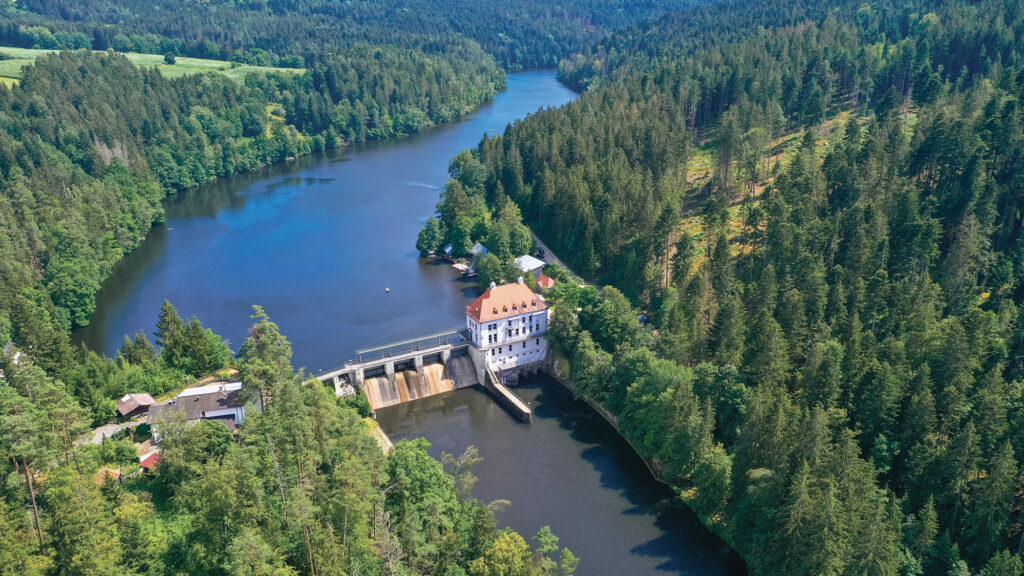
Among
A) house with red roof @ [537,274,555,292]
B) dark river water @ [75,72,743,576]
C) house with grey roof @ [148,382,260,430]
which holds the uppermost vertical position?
house with grey roof @ [148,382,260,430]

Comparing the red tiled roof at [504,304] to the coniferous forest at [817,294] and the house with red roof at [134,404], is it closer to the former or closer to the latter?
the coniferous forest at [817,294]

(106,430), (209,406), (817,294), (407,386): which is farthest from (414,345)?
(817,294)

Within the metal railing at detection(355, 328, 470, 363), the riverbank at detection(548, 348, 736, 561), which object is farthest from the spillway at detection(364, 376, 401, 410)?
the riverbank at detection(548, 348, 736, 561)

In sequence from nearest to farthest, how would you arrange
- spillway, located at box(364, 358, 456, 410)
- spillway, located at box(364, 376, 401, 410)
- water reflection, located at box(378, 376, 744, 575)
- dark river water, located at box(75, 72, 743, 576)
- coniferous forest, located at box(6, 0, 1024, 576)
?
coniferous forest, located at box(6, 0, 1024, 576) < water reflection, located at box(378, 376, 744, 575) < dark river water, located at box(75, 72, 743, 576) < spillway, located at box(364, 376, 401, 410) < spillway, located at box(364, 358, 456, 410)

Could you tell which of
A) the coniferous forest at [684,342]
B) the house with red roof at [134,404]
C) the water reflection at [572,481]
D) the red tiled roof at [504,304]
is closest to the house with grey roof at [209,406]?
the house with red roof at [134,404]

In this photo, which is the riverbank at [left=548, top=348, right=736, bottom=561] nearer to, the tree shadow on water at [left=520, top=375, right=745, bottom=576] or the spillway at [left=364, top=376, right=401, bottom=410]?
the tree shadow on water at [left=520, top=375, right=745, bottom=576]

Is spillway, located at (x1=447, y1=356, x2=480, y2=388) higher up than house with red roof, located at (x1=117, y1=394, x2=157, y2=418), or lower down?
lower down

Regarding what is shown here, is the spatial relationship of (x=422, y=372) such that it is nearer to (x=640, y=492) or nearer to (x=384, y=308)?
(x=384, y=308)

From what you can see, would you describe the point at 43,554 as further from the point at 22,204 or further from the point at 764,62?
the point at 764,62
